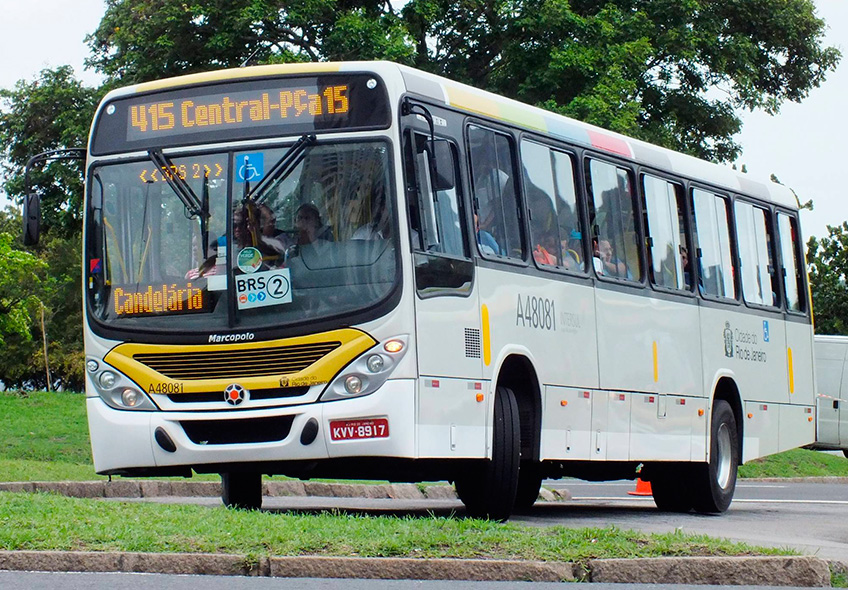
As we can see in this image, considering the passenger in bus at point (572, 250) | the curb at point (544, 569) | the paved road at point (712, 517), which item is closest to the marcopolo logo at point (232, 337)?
the paved road at point (712, 517)

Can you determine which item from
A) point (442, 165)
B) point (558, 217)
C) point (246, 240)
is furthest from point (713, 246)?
point (246, 240)

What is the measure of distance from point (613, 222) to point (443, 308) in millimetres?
3744

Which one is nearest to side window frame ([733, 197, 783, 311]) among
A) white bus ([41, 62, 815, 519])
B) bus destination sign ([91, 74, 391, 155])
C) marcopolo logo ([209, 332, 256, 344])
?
white bus ([41, 62, 815, 519])

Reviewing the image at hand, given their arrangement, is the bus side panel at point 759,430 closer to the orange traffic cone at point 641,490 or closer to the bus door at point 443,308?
the orange traffic cone at point 641,490

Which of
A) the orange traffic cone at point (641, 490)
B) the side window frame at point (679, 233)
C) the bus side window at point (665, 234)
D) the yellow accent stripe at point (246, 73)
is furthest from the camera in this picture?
the orange traffic cone at point (641, 490)

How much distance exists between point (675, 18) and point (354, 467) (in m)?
24.3

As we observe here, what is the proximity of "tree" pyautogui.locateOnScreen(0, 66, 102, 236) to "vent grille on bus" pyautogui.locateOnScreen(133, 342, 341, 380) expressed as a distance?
20955mm

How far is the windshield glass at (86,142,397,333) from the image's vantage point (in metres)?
11.5

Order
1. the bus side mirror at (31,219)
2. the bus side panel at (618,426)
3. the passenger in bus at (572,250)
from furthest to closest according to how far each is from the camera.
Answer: the bus side panel at (618,426) < the passenger in bus at (572,250) < the bus side mirror at (31,219)

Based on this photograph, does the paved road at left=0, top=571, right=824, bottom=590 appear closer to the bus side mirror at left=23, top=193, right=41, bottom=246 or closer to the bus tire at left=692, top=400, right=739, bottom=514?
the bus side mirror at left=23, top=193, right=41, bottom=246

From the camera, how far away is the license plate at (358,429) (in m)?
11.3

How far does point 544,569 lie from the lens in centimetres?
862

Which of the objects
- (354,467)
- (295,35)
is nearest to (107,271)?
(354,467)

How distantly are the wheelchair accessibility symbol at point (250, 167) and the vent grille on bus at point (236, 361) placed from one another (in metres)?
1.28
